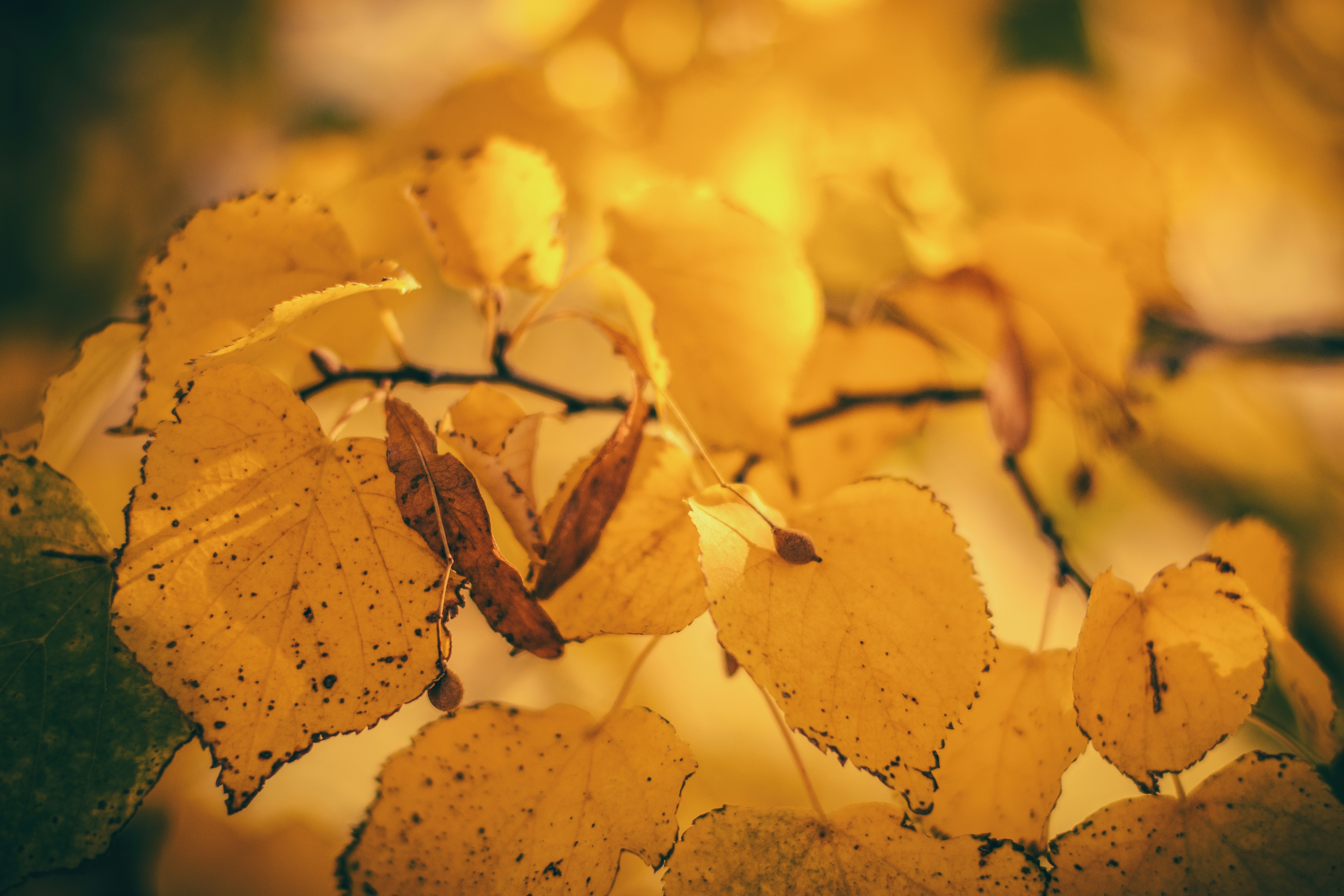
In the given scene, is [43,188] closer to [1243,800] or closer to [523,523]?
[523,523]

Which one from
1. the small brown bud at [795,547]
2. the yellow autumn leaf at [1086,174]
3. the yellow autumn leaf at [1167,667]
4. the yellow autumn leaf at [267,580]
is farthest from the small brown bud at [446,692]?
the yellow autumn leaf at [1086,174]

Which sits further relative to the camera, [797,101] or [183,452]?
[797,101]

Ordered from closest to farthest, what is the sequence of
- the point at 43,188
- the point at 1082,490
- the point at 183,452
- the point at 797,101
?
1. the point at 183,452
2. the point at 1082,490
3. the point at 797,101
4. the point at 43,188

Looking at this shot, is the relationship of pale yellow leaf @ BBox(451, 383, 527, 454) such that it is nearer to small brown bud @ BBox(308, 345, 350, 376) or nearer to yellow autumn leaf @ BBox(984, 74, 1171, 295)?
small brown bud @ BBox(308, 345, 350, 376)

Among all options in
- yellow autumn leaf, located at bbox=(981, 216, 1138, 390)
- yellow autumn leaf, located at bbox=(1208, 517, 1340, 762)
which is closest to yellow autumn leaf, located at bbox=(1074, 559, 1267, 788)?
yellow autumn leaf, located at bbox=(1208, 517, 1340, 762)

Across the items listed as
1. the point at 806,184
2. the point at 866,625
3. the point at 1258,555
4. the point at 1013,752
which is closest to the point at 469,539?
the point at 866,625

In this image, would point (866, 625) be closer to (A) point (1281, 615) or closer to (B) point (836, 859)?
(B) point (836, 859)

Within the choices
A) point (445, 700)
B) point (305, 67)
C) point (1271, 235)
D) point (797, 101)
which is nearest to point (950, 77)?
point (797, 101)
